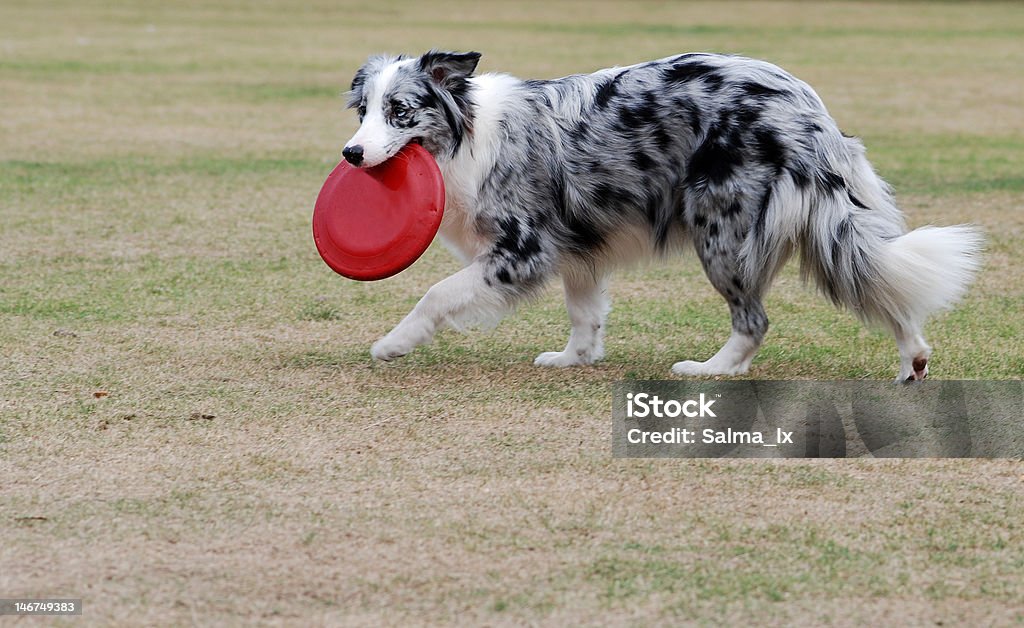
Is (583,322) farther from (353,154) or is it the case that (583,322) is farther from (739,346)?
(353,154)

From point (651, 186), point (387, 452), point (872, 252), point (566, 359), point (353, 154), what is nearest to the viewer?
point (387, 452)

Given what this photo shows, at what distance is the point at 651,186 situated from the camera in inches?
243

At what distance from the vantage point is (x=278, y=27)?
90.6ft

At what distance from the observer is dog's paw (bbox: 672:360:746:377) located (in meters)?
6.14

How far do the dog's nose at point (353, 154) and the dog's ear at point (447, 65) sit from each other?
1.51ft

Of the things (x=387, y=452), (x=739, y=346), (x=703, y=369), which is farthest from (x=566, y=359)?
(x=387, y=452)

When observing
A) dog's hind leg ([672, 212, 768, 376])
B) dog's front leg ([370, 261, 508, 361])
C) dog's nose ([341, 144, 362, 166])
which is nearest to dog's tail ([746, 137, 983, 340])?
dog's hind leg ([672, 212, 768, 376])

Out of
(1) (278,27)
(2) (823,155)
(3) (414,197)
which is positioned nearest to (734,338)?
(2) (823,155)

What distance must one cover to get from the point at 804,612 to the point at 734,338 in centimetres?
251

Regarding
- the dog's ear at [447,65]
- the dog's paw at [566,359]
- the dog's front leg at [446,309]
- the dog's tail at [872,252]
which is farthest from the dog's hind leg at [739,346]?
the dog's ear at [447,65]

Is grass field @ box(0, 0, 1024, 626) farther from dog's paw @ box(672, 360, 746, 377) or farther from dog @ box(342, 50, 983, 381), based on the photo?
dog @ box(342, 50, 983, 381)

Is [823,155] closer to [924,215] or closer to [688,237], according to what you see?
[688,237]

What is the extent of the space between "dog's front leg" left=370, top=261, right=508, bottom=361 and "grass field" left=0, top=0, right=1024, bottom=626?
0.14 meters

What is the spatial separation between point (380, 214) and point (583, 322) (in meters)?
1.01
